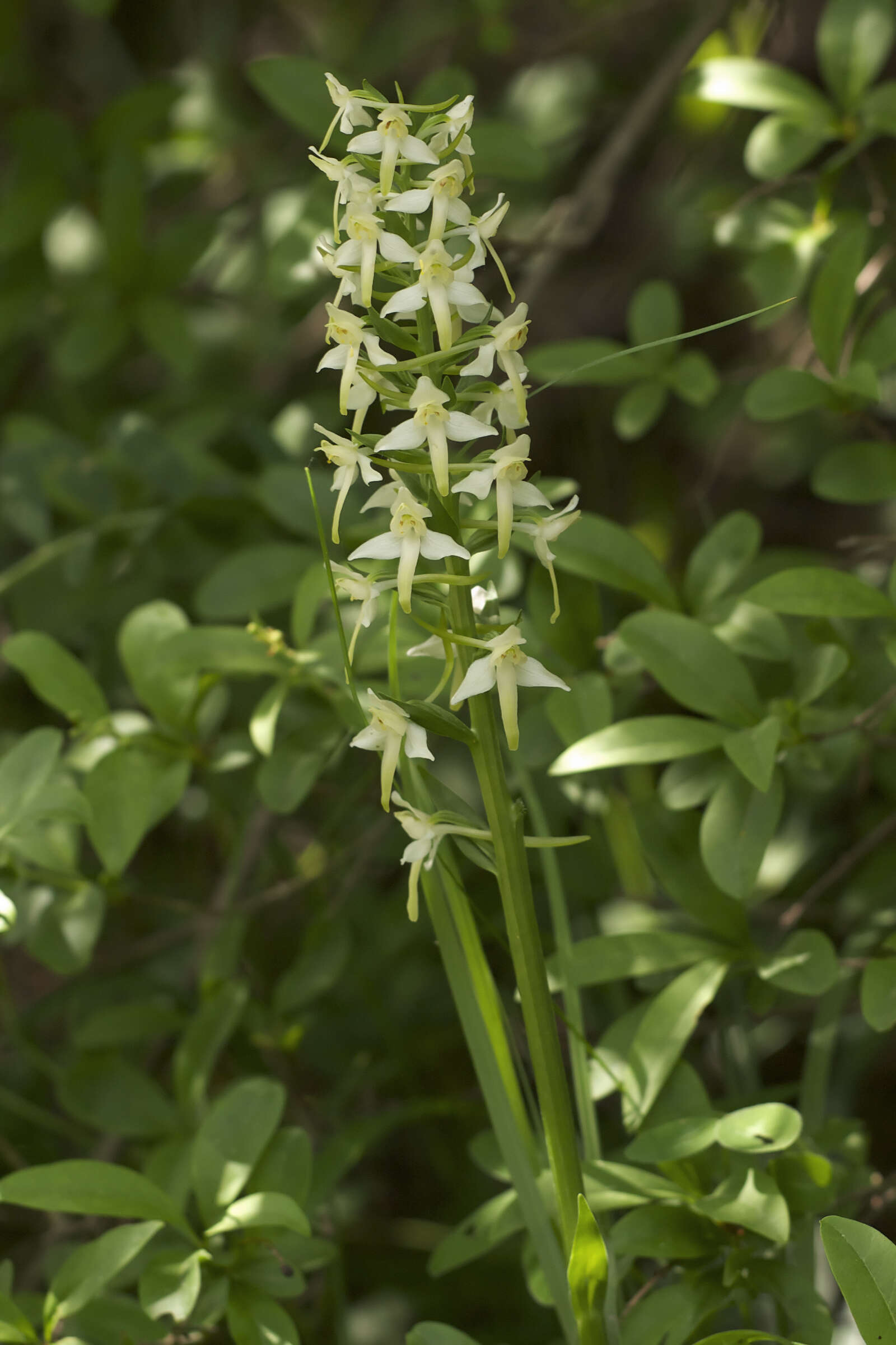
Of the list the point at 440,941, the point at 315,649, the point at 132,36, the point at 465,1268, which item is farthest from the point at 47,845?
the point at 132,36

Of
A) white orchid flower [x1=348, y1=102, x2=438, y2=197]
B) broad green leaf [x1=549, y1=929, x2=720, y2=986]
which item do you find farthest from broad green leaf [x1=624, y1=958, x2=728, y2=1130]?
white orchid flower [x1=348, y1=102, x2=438, y2=197]

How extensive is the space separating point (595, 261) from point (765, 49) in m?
0.49

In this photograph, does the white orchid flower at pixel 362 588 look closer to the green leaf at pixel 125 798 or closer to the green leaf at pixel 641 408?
the green leaf at pixel 125 798

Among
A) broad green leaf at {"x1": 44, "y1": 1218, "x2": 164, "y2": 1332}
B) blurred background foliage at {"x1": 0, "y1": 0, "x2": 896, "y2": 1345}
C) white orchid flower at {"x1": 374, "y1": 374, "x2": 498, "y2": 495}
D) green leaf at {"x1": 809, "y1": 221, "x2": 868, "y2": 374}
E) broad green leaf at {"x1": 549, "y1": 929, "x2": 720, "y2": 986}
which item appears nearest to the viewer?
white orchid flower at {"x1": 374, "y1": 374, "x2": 498, "y2": 495}

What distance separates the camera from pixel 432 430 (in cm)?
57

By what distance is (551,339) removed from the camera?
6.70 ft

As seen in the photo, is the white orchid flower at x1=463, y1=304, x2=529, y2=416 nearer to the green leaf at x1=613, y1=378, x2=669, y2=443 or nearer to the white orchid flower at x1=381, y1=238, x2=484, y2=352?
the white orchid flower at x1=381, y1=238, x2=484, y2=352

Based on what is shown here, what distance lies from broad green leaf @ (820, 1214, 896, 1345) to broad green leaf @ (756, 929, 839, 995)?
0.18m

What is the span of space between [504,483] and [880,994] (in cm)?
42

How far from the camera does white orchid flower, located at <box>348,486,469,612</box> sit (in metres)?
0.58

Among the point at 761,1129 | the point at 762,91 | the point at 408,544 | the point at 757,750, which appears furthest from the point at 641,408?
the point at 761,1129

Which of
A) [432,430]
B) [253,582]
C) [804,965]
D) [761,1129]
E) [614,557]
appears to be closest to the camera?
[432,430]

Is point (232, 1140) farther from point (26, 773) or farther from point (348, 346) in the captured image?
point (348, 346)

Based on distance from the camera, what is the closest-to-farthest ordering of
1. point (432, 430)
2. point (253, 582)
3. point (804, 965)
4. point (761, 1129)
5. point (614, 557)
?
point (432, 430), point (761, 1129), point (804, 965), point (614, 557), point (253, 582)
